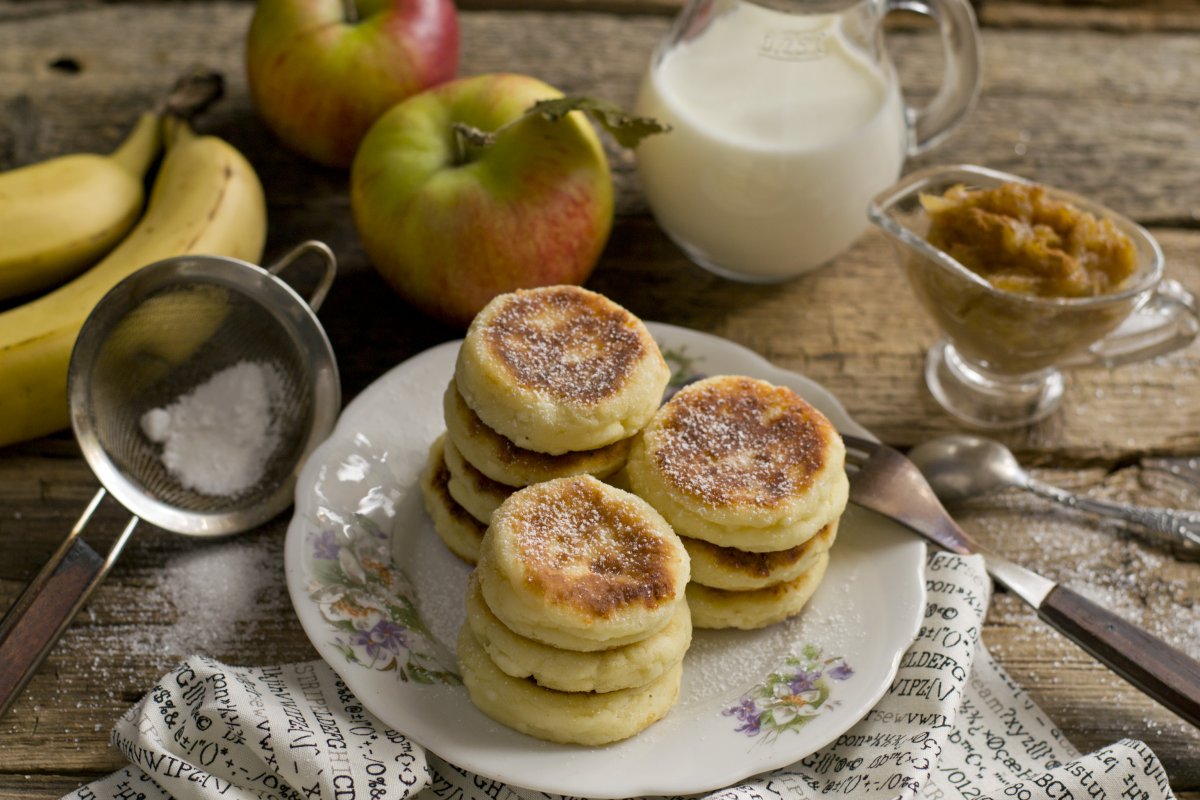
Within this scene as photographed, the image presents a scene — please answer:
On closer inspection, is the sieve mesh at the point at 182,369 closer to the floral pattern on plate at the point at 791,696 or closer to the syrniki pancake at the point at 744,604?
the syrniki pancake at the point at 744,604

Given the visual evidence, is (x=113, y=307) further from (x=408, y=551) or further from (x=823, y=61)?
(x=823, y=61)

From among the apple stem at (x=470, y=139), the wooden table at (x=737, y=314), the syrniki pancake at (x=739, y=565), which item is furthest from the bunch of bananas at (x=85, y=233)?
the syrniki pancake at (x=739, y=565)

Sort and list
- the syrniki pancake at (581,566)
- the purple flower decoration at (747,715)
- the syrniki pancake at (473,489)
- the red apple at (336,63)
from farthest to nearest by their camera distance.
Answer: the red apple at (336,63), the syrniki pancake at (473,489), the purple flower decoration at (747,715), the syrniki pancake at (581,566)

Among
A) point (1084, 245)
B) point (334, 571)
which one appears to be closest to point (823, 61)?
point (1084, 245)

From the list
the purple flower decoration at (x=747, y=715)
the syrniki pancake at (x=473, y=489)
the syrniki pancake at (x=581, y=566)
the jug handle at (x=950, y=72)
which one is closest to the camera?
the syrniki pancake at (x=581, y=566)

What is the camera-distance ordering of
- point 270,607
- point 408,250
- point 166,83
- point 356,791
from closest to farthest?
point 356,791
point 270,607
point 408,250
point 166,83

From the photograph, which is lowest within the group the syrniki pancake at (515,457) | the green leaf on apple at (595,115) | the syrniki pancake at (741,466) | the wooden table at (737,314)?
the wooden table at (737,314)

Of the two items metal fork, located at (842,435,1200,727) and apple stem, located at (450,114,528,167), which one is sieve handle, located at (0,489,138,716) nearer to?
apple stem, located at (450,114,528,167)

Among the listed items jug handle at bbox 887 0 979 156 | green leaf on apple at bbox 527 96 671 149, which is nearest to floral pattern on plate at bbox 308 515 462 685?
green leaf on apple at bbox 527 96 671 149
